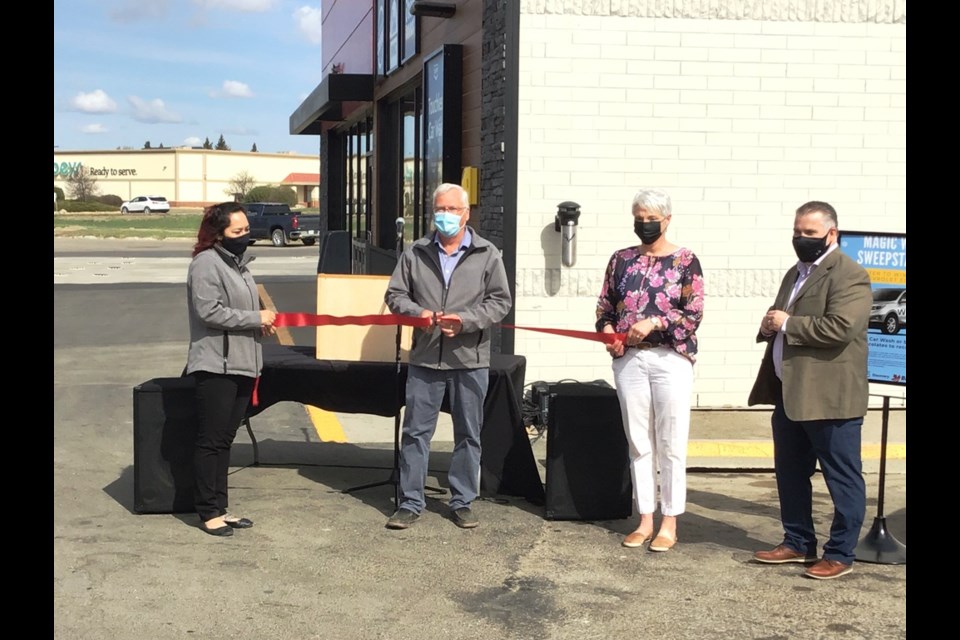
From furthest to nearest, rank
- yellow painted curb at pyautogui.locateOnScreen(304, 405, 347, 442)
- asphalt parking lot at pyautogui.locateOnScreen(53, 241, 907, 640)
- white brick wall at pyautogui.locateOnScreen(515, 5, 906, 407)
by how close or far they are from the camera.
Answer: white brick wall at pyautogui.locateOnScreen(515, 5, 906, 407) < yellow painted curb at pyautogui.locateOnScreen(304, 405, 347, 442) < asphalt parking lot at pyautogui.locateOnScreen(53, 241, 907, 640)

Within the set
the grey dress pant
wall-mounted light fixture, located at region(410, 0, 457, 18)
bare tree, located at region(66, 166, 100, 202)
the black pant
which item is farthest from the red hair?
bare tree, located at region(66, 166, 100, 202)

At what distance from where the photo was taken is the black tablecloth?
24.4 feet

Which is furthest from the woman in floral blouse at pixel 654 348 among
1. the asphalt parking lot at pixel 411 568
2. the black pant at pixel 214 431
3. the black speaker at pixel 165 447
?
the black speaker at pixel 165 447

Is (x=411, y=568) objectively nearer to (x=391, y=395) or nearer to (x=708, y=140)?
(x=391, y=395)

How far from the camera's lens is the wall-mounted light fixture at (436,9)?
12.5 meters

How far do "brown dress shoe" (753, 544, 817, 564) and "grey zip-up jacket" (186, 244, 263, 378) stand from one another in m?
3.08

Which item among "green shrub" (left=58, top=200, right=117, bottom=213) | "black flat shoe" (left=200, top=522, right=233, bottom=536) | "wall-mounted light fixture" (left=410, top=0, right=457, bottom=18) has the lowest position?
"black flat shoe" (left=200, top=522, right=233, bottom=536)

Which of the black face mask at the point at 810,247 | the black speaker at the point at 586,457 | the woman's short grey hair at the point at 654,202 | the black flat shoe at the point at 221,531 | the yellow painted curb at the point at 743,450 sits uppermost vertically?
the woman's short grey hair at the point at 654,202

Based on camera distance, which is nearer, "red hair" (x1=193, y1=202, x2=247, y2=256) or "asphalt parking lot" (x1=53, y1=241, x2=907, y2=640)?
"asphalt parking lot" (x1=53, y1=241, x2=907, y2=640)

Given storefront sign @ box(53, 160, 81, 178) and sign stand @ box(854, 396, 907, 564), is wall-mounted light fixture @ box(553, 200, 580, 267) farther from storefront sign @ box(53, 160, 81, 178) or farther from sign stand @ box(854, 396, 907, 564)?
storefront sign @ box(53, 160, 81, 178)

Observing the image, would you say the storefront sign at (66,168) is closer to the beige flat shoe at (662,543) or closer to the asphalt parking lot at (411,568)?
the asphalt parking lot at (411,568)

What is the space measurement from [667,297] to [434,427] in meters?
1.66

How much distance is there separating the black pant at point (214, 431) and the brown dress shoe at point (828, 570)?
3.33 metres
